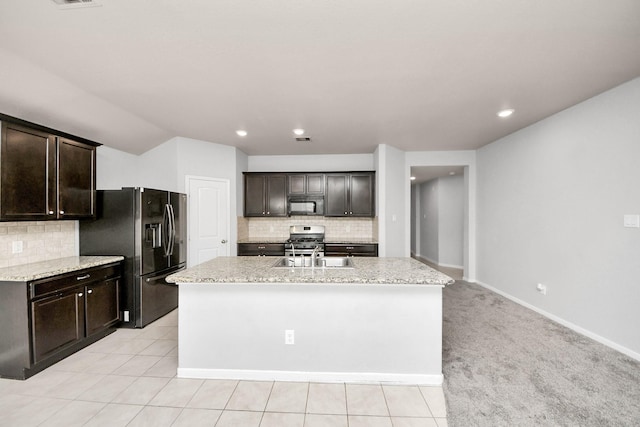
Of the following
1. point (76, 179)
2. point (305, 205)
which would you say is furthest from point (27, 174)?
point (305, 205)

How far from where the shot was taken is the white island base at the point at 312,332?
227 centimetres

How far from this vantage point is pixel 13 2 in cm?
158

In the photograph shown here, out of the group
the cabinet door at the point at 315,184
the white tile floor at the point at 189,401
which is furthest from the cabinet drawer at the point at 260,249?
the white tile floor at the point at 189,401

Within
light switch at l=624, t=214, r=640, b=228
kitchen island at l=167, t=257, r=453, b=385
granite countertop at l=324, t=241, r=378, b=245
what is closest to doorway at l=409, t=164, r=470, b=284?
granite countertop at l=324, t=241, r=378, b=245

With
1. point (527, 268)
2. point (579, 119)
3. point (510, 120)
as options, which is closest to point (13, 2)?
point (510, 120)

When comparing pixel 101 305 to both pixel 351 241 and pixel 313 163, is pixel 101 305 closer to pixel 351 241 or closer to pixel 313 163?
pixel 351 241

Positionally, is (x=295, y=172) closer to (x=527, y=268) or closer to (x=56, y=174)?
(x=56, y=174)

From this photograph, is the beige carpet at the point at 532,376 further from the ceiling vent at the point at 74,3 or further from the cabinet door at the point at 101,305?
the cabinet door at the point at 101,305

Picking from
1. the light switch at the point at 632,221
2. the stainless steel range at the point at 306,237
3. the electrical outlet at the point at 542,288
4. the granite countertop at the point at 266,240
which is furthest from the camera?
the granite countertop at the point at 266,240

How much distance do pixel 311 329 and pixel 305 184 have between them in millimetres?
3262

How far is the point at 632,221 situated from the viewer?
263 cm

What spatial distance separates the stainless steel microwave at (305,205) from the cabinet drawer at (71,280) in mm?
2805

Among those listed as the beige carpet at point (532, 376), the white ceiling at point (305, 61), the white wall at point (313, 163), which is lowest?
the beige carpet at point (532, 376)

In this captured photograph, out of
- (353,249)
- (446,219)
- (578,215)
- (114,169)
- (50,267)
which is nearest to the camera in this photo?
(50,267)
